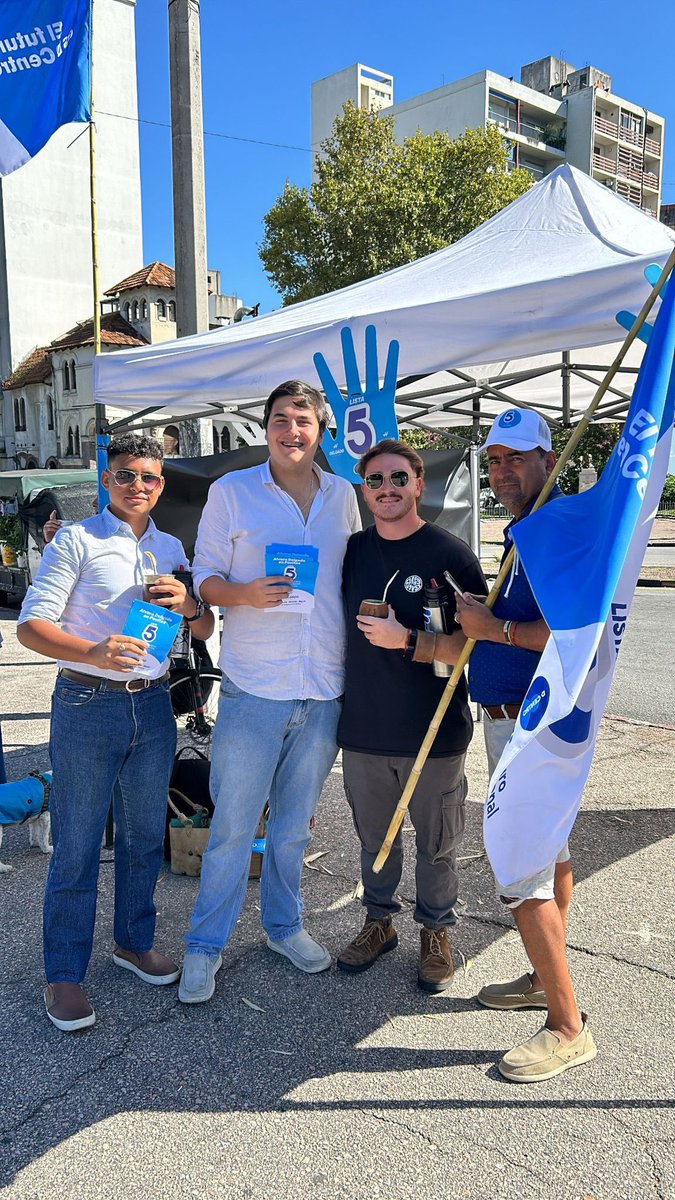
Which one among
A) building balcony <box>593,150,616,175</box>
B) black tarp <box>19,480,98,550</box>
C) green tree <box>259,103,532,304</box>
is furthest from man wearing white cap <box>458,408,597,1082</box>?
building balcony <box>593,150,616,175</box>

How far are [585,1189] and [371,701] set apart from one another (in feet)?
4.84

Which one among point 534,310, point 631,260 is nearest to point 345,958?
point 534,310

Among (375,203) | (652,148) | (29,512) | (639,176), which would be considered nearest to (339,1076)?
(29,512)

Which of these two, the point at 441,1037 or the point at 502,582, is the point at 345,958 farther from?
the point at 502,582

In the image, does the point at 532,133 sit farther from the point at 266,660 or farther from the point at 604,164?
the point at 266,660

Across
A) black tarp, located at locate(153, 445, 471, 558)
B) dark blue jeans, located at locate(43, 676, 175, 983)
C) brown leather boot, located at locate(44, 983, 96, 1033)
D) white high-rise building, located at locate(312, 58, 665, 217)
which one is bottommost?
brown leather boot, located at locate(44, 983, 96, 1033)

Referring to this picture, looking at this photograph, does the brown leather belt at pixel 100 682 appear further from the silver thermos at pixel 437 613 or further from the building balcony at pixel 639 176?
the building balcony at pixel 639 176

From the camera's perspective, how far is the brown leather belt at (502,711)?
110 inches

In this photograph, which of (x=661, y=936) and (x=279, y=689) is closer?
(x=279, y=689)

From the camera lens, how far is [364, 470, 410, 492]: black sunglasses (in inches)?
113

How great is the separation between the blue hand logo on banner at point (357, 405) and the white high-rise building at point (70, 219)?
141 ft

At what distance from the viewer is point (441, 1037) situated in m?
2.74

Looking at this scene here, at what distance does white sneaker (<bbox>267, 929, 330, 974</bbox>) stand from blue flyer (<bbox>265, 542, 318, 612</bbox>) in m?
1.32

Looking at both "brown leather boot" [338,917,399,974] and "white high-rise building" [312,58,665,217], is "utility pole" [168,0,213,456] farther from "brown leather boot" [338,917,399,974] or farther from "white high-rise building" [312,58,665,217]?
"white high-rise building" [312,58,665,217]
